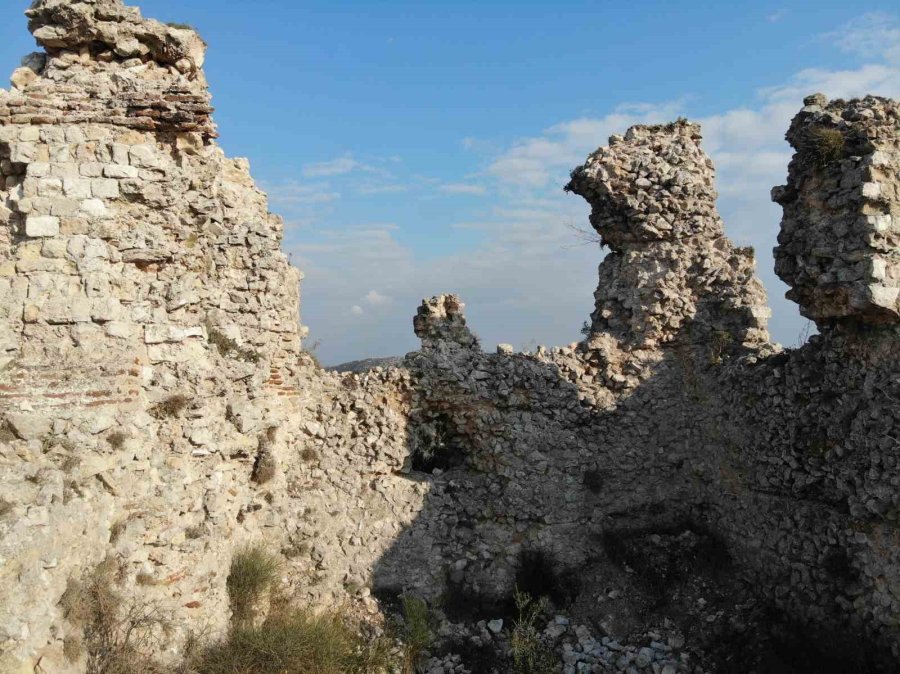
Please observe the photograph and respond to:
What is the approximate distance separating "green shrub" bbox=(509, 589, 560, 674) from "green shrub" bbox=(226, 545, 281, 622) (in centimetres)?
265

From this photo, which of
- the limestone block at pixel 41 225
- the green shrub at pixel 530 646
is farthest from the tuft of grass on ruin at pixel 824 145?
the limestone block at pixel 41 225

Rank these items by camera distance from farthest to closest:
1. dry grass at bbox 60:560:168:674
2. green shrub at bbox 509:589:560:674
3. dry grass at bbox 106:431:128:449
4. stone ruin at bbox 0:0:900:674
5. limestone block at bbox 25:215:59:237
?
green shrub at bbox 509:589:560:674, limestone block at bbox 25:215:59:237, stone ruin at bbox 0:0:900:674, dry grass at bbox 106:431:128:449, dry grass at bbox 60:560:168:674

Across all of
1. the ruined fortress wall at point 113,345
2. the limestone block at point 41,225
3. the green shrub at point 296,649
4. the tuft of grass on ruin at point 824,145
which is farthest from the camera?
the tuft of grass on ruin at point 824,145

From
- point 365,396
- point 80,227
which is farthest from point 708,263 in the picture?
point 80,227

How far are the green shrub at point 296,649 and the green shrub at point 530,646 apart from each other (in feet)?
4.45

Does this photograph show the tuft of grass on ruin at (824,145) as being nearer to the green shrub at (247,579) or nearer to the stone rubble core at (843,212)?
the stone rubble core at (843,212)

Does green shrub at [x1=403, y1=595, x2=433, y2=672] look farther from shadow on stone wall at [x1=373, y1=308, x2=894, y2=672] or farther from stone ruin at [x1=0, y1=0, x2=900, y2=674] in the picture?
shadow on stone wall at [x1=373, y1=308, x2=894, y2=672]

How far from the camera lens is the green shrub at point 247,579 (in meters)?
6.78

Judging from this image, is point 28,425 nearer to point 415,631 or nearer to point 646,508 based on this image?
point 415,631

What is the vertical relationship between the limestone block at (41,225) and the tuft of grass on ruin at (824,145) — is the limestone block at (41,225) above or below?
below

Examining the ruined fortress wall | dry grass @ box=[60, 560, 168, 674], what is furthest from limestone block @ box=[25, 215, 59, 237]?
dry grass @ box=[60, 560, 168, 674]

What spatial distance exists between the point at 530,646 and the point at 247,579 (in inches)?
118

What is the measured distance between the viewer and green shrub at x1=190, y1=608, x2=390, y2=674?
5.89 meters

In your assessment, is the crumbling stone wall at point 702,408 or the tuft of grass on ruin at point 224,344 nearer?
the crumbling stone wall at point 702,408
